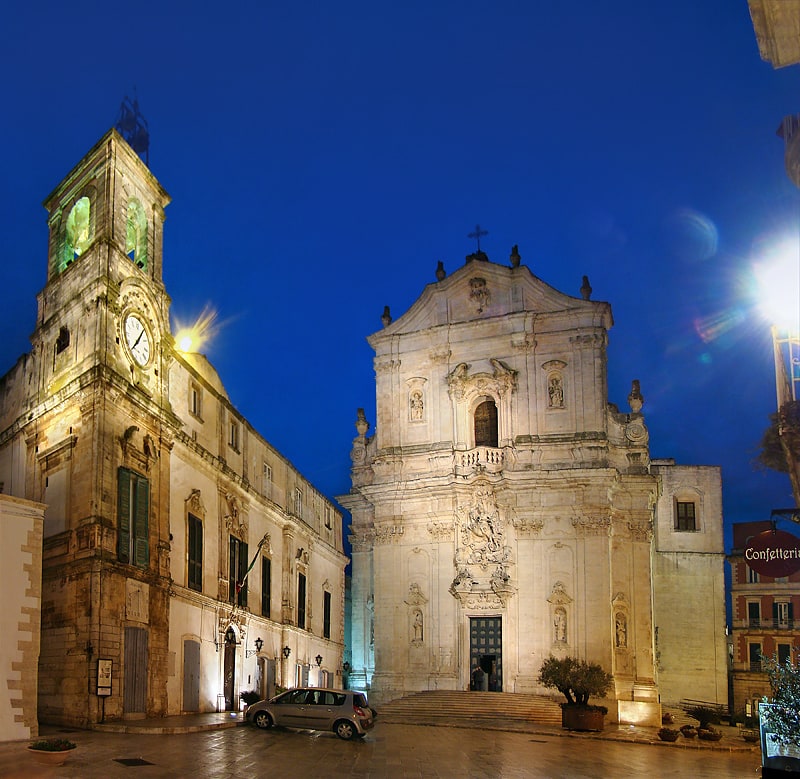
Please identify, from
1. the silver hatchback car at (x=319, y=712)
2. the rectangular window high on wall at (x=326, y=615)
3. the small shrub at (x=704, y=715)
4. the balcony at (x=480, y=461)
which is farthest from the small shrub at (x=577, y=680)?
the rectangular window high on wall at (x=326, y=615)

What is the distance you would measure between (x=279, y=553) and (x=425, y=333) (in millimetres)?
12032

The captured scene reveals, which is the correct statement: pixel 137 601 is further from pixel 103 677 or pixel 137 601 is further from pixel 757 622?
pixel 757 622

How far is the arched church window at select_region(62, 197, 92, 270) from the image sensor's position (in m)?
26.3

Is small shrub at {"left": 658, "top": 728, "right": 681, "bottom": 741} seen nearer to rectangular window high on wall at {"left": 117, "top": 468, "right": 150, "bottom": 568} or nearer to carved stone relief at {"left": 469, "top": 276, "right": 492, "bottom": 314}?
rectangular window high on wall at {"left": 117, "top": 468, "right": 150, "bottom": 568}

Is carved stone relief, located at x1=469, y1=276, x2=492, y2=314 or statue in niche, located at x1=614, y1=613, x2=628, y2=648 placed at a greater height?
carved stone relief, located at x1=469, y1=276, x2=492, y2=314

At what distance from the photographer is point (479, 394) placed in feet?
131

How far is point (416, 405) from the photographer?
4112cm

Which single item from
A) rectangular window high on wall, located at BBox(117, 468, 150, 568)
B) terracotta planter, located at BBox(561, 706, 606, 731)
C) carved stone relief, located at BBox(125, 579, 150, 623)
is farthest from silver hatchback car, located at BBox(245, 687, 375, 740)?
terracotta planter, located at BBox(561, 706, 606, 731)

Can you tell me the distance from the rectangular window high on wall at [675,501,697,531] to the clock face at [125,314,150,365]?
27987 millimetres

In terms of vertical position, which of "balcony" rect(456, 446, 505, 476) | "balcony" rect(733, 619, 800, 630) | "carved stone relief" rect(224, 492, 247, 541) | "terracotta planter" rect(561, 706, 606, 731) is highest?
"balcony" rect(456, 446, 505, 476)

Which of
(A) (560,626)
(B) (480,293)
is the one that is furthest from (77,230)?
(A) (560,626)

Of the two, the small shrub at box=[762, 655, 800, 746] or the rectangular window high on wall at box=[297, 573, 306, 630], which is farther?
the rectangular window high on wall at box=[297, 573, 306, 630]

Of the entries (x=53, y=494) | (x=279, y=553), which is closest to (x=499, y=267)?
(x=279, y=553)

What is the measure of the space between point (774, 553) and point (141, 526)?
15.7 meters
